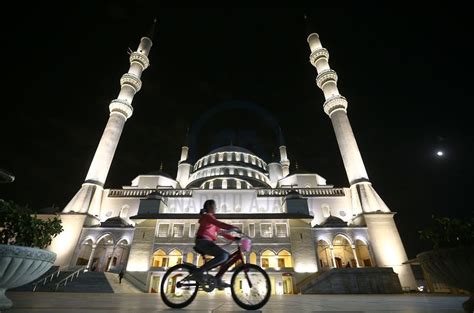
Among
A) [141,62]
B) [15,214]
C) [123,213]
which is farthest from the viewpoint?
[141,62]

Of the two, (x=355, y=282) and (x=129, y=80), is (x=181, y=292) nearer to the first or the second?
(x=355, y=282)

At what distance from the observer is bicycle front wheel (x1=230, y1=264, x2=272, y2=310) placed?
198 inches

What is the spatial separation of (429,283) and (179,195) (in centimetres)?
3092

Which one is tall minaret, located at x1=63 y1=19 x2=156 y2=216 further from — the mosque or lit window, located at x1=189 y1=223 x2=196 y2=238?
lit window, located at x1=189 y1=223 x2=196 y2=238

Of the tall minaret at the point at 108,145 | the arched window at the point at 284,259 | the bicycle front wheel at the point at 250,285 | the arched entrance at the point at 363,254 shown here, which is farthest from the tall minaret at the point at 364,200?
the tall minaret at the point at 108,145

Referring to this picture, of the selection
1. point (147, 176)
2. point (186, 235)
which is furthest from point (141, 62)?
point (186, 235)

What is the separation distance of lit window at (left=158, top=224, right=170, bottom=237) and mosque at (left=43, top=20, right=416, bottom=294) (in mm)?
122

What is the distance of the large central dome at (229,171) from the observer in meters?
42.4

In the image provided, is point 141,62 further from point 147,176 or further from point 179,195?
point 179,195

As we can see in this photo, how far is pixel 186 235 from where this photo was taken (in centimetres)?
2816

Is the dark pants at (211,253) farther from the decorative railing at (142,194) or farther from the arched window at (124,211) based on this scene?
the arched window at (124,211)

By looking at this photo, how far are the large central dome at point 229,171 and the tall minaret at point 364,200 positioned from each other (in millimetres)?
16312

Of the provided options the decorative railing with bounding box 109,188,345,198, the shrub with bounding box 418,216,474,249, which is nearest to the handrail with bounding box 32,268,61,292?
the decorative railing with bounding box 109,188,345,198

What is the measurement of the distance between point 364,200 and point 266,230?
13984 mm
